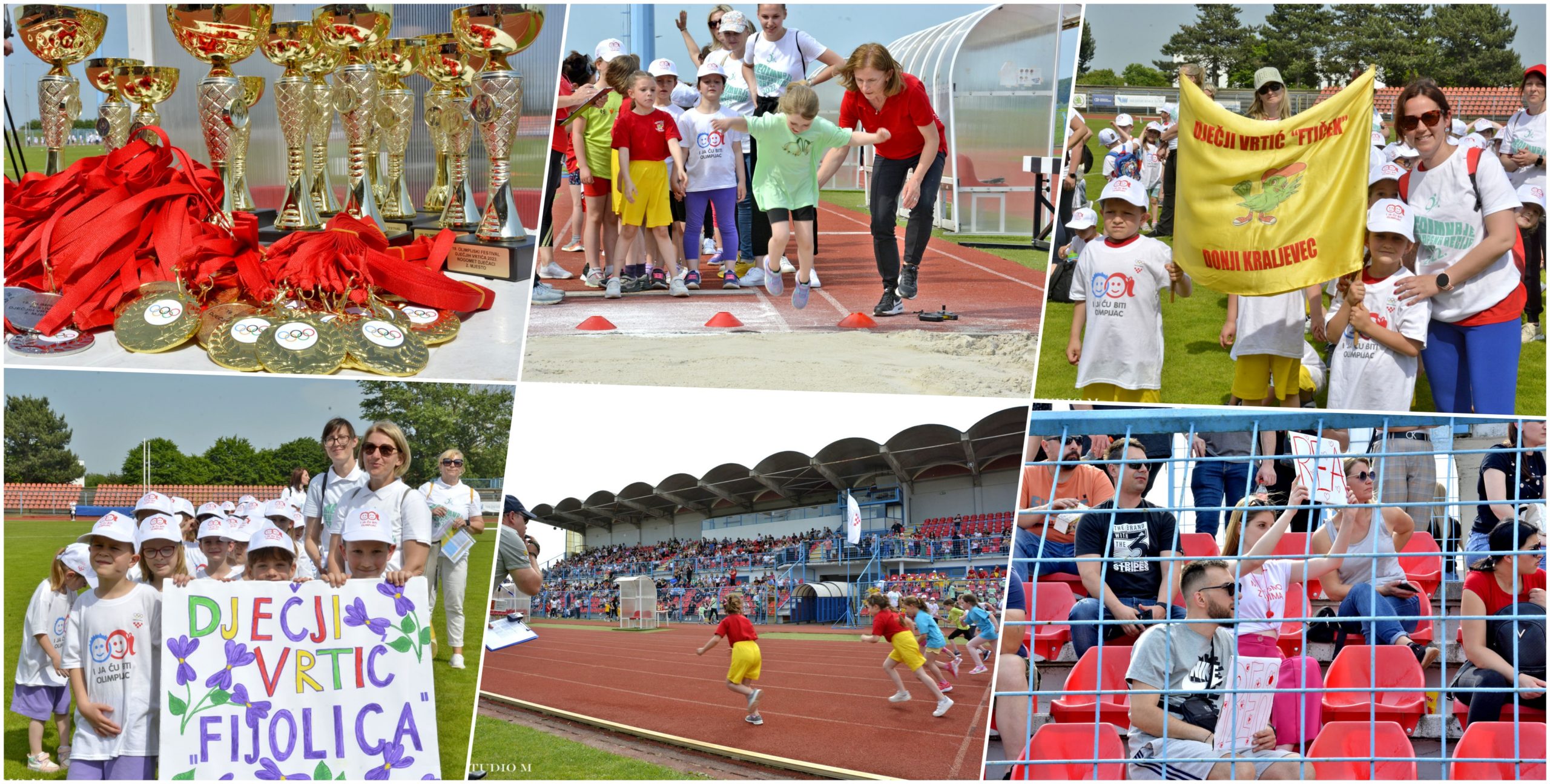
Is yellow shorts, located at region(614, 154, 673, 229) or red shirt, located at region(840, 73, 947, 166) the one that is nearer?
red shirt, located at region(840, 73, 947, 166)

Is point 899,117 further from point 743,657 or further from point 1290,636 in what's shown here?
point 1290,636

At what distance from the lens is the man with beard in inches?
163

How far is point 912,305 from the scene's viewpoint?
6461 mm

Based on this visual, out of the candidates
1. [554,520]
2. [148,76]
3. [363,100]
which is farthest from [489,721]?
[148,76]

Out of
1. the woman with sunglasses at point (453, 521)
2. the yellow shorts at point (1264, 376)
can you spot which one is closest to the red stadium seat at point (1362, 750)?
the yellow shorts at point (1264, 376)

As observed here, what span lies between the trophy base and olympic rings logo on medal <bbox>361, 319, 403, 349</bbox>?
118 cm

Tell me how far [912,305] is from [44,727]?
15.0 ft

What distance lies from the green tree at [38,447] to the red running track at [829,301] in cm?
397

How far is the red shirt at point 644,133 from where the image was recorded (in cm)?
652

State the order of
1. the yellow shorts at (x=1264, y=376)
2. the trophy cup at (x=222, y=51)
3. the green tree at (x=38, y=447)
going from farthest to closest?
the green tree at (x=38, y=447) → the trophy cup at (x=222, y=51) → the yellow shorts at (x=1264, y=376)

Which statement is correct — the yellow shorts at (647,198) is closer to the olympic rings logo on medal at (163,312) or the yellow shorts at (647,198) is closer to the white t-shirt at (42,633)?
the olympic rings logo on medal at (163,312)

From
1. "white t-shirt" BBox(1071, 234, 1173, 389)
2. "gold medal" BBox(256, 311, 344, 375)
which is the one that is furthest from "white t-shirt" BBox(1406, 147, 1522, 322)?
"gold medal" BBox(256, 311, 344, 375)

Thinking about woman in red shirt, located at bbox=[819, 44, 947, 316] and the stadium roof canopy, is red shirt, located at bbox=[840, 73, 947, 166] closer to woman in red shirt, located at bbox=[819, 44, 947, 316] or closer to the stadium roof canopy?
woman in red shirt, located at bbox=[819, 44, 947, 316]

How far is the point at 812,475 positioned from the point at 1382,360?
3.04 m
